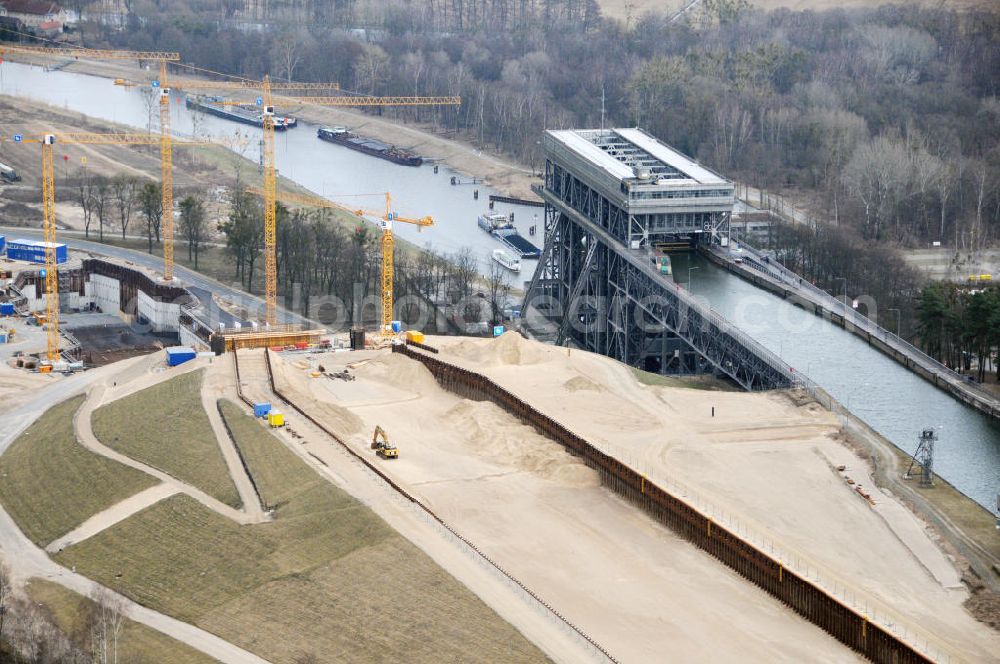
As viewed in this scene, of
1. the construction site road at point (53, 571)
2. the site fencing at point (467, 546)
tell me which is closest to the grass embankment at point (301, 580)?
the construction site road at point (53, 571)

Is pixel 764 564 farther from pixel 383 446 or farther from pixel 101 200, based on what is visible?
pixel 101 200

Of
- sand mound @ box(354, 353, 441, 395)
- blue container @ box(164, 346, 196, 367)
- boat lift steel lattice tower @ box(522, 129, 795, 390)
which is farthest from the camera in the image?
blue container @ box(164, 346, 196, 367)

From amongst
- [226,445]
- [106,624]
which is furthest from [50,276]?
[106,624]

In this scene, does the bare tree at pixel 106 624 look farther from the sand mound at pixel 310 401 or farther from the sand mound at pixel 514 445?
the sand mound at pixel 514 445

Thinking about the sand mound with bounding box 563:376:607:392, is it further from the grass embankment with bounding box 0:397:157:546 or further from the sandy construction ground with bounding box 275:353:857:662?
the grass embankment with bounding box 0:397:157:546

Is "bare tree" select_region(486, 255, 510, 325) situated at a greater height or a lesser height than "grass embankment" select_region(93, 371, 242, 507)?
lesser

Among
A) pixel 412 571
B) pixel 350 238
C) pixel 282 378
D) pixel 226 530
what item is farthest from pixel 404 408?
pixel 350 238

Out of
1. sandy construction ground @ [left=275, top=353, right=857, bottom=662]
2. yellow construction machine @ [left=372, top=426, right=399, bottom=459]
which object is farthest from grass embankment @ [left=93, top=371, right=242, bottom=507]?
yellow construction machine @ [left=372, top=426, right=399, bottom=459]
